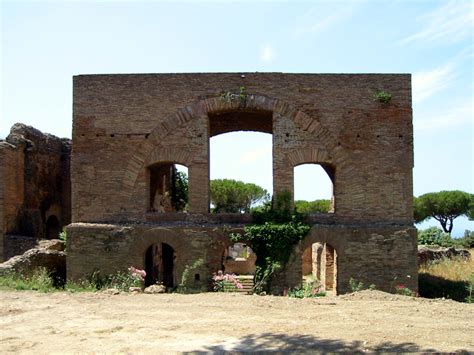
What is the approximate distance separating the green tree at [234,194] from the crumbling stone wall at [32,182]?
19559 millimetres

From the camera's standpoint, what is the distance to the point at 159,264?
18328 millimetres

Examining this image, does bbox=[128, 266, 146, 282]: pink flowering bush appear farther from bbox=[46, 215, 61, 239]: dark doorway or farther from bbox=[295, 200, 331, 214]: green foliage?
bbox=[295, 200, 331, 214]: green foliage

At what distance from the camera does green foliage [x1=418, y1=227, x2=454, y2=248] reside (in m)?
24.2

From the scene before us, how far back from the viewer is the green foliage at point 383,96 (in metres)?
14.0

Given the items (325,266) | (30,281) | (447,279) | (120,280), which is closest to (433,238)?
(447,279)

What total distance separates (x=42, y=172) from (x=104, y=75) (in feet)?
22.1

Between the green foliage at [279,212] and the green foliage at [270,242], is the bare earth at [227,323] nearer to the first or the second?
the green foliage at [270,242]

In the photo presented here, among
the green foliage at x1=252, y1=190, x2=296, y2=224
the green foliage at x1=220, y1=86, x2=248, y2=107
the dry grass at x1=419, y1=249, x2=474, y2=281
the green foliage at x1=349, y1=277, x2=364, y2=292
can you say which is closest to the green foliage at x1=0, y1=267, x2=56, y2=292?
the green foliage at x1=252, y1=190, x2=296, y2=224

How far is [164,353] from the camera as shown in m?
6.13

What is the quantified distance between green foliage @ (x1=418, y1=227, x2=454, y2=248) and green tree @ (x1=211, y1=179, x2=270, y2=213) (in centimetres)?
1744

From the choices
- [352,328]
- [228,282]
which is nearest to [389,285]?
[228,282]

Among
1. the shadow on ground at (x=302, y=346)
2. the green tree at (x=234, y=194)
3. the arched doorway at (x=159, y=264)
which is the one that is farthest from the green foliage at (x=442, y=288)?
the green tree at (x=234, y=194)

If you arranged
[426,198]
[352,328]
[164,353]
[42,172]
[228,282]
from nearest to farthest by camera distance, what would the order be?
[164,353] → [352,328] → [228,282] → [42,172] → [426,198]

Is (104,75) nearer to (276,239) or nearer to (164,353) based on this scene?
(276,239)
